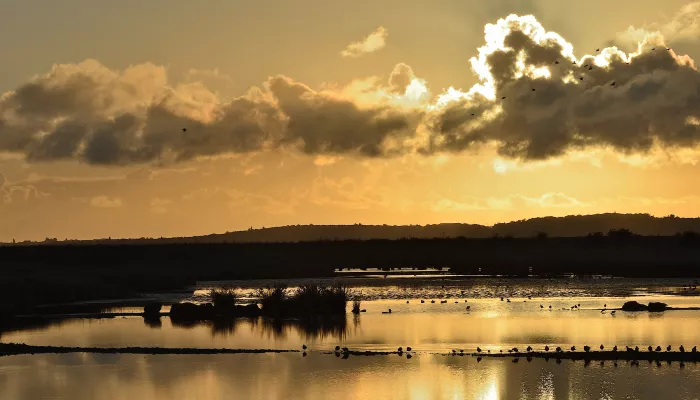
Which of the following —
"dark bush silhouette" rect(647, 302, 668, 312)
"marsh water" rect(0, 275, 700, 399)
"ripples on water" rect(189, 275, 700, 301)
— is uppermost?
"ripples on water" rect(189, 275, 700, 301)

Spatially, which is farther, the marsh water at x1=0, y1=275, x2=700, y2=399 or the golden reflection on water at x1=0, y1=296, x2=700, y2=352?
the golden reflection on water at x1=0, y1=296, x2=700, y2=352

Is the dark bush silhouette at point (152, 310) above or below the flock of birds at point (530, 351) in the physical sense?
above

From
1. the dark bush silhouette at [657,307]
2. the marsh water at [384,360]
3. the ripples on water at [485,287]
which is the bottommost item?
the marsh water at [384,360]

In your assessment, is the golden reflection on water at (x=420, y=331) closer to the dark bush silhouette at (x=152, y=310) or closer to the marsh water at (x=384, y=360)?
the marsh water at (x=384, y=360)

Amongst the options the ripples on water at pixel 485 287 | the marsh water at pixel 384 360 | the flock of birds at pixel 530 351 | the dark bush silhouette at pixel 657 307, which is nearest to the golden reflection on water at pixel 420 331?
the marsh water at pixel 384 360

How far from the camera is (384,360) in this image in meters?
44.2

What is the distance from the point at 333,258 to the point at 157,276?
204 feet

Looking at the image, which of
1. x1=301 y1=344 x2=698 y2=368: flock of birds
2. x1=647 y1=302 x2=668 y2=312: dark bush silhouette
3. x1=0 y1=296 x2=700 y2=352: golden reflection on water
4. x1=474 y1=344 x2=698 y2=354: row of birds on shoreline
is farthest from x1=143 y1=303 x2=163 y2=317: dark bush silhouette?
x1=647 y1=302 x2=668 y2=312: dark bush silhouette

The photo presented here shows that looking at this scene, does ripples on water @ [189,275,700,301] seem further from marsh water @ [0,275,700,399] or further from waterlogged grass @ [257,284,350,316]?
waterlogged grass @ [257,284,350,316]

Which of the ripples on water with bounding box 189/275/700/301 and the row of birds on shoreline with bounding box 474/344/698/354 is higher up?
the ripples on water with bounding box 189/275/700/301

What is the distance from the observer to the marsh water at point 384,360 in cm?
3794

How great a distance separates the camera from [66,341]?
53156 mm

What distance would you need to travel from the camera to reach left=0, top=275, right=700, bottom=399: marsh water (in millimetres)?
37938

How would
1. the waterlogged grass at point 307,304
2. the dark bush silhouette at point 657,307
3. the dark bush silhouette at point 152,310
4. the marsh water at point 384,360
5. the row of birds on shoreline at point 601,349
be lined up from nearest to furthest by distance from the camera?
the marsh water at point 384,360
the row of birds on shoreline at point 601,349
the dark bush silhouette at point 657,307
the waterlogged grass at point 307,304
the dark bush silhouette at point 152,310
